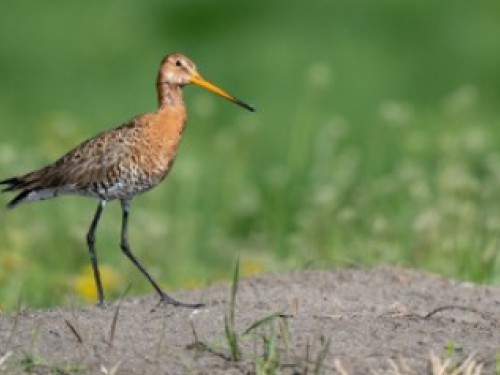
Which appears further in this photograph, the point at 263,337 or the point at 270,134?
the point at 270,134

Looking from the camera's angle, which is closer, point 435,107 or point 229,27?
point 435,107

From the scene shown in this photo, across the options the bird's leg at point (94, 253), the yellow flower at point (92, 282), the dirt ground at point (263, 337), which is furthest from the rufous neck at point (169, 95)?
the yellow flower at point (92, 282)

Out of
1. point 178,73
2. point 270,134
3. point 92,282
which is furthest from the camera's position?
point 270,134

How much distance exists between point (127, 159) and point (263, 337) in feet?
6.84

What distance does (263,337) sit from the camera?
259 inches

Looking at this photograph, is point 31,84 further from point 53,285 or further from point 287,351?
point 287,351

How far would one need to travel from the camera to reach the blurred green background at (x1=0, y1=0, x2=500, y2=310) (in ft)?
34.6

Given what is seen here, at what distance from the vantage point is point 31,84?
661 inches

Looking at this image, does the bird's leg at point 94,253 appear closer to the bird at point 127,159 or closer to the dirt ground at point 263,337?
the bird at point 127,159

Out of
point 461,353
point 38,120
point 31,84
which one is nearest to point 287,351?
point 461,353

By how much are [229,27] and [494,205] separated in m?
7.78

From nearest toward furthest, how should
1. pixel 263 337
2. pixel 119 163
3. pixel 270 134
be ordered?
pixel 263 337 < pixel 119 163 < pixel 270 134

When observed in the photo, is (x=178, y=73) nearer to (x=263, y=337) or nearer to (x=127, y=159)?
(x=127, y=159)

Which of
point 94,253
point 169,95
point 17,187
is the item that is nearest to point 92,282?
point 94,253
